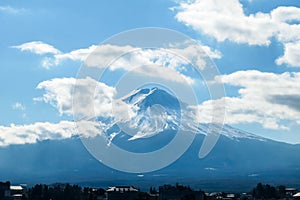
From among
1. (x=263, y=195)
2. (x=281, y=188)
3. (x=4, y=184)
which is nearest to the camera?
(x=4, y=184)

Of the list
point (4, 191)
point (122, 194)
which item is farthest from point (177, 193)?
point (4, 191)

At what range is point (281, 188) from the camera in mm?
113375

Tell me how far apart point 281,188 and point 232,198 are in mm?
10651

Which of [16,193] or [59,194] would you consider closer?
[59,194]

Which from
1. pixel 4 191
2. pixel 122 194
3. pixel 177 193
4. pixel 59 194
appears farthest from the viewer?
pixel 122 194

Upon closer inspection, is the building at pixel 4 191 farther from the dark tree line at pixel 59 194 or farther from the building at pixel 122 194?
the building at pixel 122 194

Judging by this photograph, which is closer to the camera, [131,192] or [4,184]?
[4,184]

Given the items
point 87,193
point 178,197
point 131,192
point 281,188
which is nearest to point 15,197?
point 87,193

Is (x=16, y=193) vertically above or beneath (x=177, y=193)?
above

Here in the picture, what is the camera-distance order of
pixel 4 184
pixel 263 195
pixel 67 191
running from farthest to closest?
pixel 263 195
pixel 67 191
pixel 4 184

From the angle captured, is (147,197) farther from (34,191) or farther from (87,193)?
(34,191)

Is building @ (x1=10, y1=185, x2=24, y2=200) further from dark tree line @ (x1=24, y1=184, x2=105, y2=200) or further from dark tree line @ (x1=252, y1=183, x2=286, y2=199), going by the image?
dark tree line @ (x1=252, y1=183, x2=286, y2=199)

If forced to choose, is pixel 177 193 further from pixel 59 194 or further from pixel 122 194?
pixel 59 194

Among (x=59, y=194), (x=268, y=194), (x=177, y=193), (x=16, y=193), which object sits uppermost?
(x=16, y=193)
